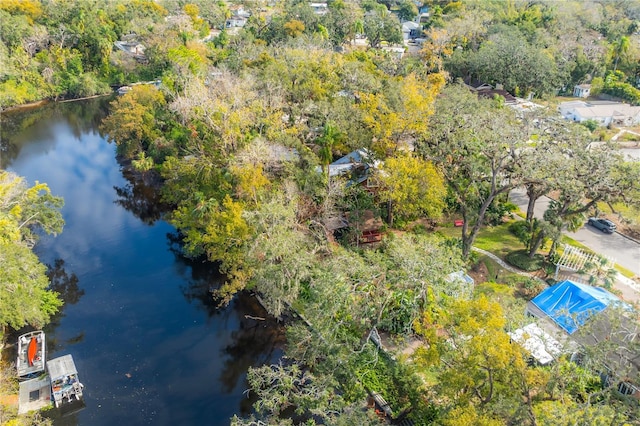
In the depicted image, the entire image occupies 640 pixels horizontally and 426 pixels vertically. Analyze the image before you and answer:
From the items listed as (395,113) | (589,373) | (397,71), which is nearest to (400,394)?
(589,373)

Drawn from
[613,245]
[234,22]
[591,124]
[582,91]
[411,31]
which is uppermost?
[234,22]

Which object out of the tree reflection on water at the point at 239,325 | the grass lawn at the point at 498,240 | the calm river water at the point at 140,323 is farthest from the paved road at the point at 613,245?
the calm river water at the point at 140,323

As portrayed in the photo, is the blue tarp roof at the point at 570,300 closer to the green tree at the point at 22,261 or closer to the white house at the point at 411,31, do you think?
the green tree at the point at 22,261

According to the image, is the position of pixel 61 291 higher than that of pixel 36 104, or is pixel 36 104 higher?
pixel 36 104

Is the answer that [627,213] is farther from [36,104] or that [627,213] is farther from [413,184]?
[36,104]

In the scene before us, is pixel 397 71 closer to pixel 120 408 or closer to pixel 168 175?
pixel 168 175

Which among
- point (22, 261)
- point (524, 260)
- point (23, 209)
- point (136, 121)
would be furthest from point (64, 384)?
point (524, 260)

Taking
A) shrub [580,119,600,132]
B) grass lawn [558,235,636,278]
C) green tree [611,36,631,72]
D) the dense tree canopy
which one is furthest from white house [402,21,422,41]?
grass lawn [558,235,636,278]
